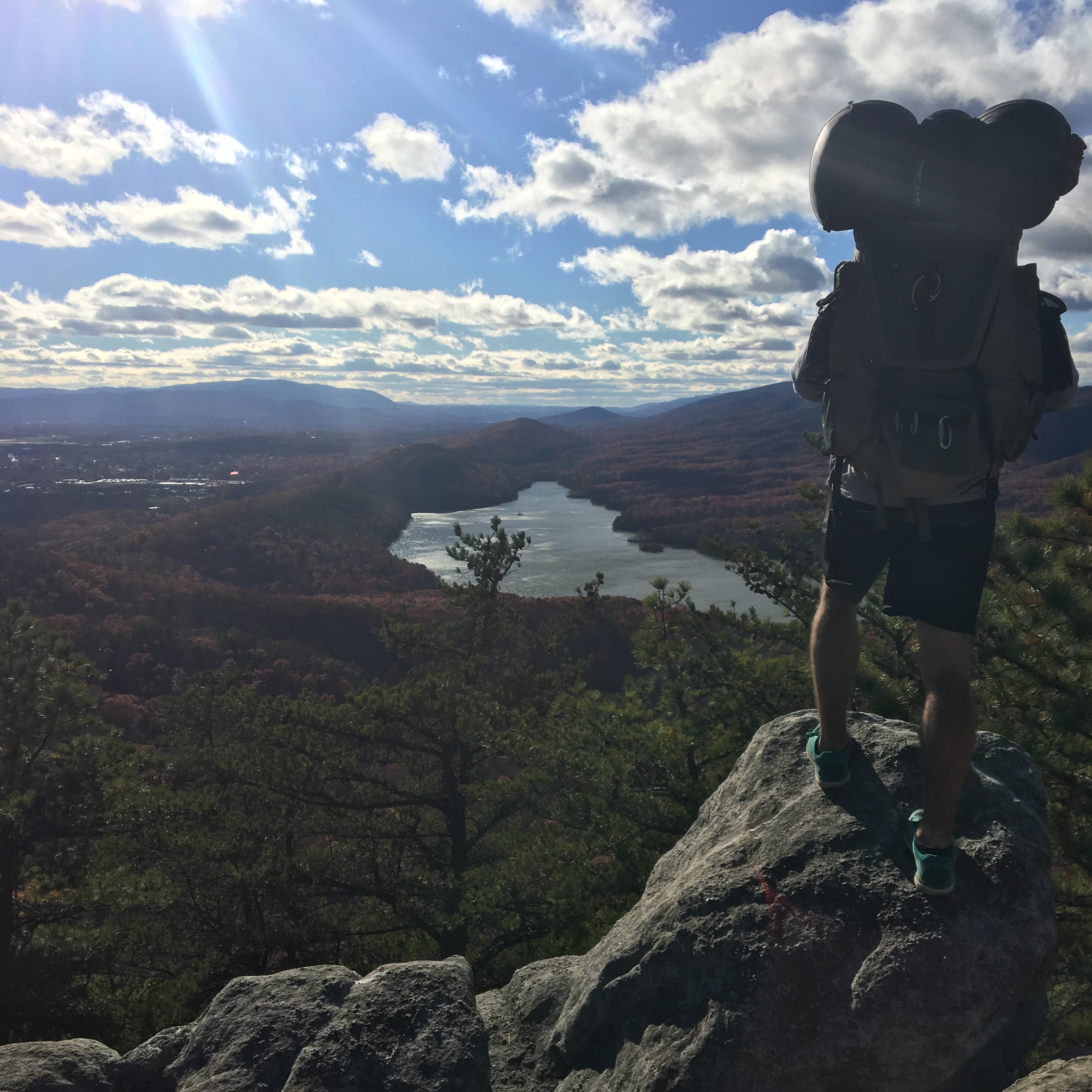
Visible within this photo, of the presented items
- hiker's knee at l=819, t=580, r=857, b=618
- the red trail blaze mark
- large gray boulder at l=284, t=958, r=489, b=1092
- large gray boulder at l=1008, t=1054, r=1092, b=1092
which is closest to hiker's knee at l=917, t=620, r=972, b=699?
hiker's knee at l=819, t=580, r=857, b=618

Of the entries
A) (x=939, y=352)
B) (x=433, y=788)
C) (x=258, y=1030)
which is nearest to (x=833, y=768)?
(x=939, y=352)

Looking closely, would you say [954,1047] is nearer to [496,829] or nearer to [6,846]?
[6,846]

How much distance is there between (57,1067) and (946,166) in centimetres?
496

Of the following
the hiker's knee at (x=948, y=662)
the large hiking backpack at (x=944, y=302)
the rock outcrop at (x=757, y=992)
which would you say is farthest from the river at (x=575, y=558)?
the large hiking backpack at (x=944, y=302)

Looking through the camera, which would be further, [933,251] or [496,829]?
[496,829]

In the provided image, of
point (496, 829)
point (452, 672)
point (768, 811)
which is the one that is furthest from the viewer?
point (496, 829)

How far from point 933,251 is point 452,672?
10.3 metres

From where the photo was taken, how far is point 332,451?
16212 cm

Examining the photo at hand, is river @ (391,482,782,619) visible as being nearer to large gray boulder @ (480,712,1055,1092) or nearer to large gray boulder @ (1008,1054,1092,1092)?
large gray boulder @ (480,712,1055,1092)

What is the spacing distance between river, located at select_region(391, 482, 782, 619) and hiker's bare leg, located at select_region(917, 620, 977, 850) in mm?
23927

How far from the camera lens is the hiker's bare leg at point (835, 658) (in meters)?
2.73

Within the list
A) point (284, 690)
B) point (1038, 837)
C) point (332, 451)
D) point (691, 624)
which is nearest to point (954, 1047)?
point (1038, 837)

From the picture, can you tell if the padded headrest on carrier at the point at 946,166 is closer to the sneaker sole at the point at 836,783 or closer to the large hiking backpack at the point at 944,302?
the large hiking backpack at the point at 944,302

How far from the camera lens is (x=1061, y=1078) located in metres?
2.04
